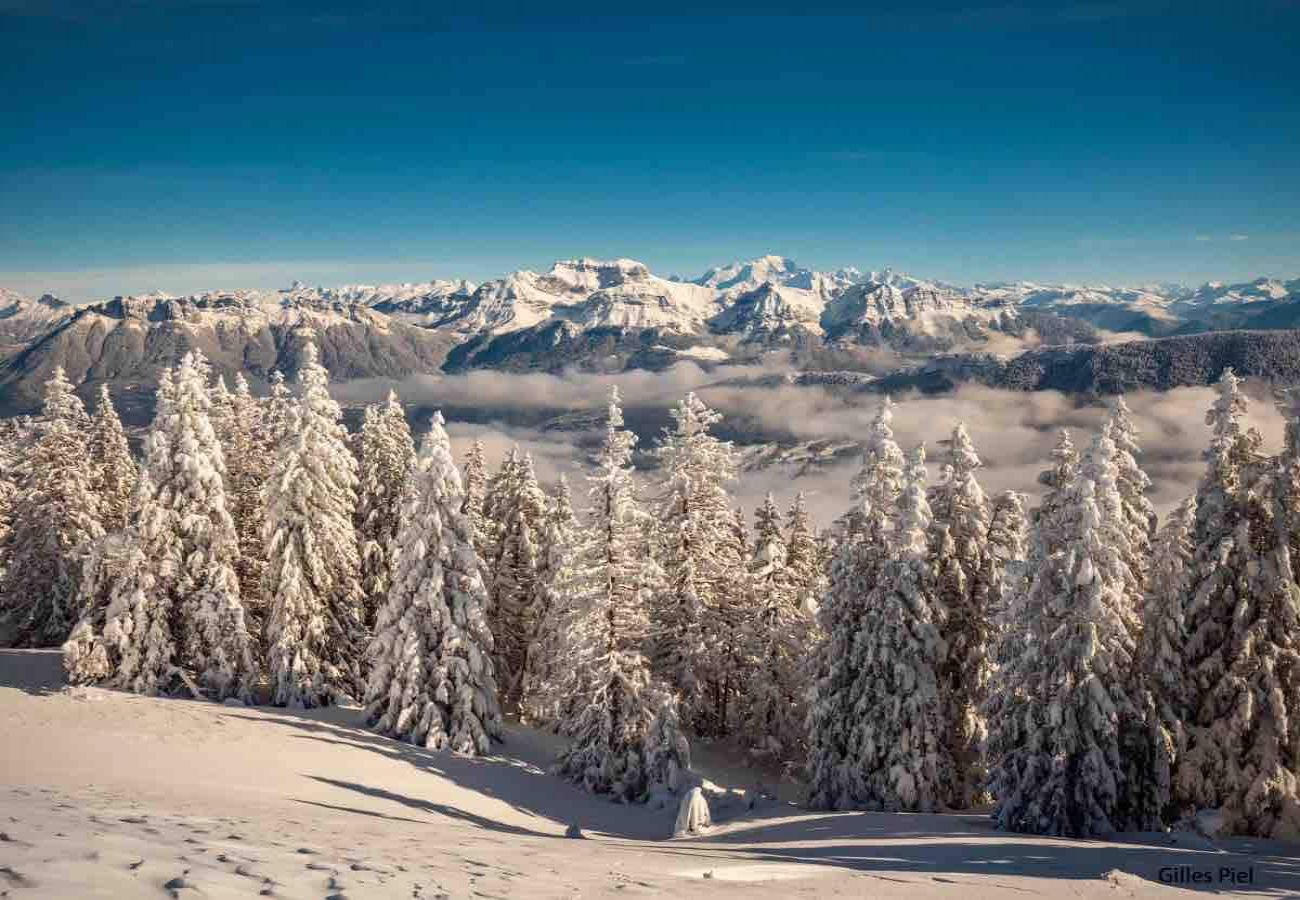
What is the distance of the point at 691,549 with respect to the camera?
30906 mm

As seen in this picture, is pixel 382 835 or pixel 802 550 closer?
pixel 382 835

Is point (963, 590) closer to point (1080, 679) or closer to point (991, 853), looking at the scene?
point (1080, 679)

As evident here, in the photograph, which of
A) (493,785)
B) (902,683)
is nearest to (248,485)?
(493,785)

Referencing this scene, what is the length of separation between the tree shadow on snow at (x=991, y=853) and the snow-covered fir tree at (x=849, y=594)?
195 inches

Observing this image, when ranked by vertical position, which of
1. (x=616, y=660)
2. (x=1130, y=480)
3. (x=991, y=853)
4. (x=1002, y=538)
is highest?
(x=1130, y=480)

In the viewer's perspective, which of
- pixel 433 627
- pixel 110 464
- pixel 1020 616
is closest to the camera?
pixel 1020 616

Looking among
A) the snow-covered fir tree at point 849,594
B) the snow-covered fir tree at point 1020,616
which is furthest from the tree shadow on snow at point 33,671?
the snow-covered fir tree at point 1020,616

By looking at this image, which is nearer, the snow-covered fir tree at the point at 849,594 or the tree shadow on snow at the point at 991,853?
the tree shadow on snow at the point at 991,853

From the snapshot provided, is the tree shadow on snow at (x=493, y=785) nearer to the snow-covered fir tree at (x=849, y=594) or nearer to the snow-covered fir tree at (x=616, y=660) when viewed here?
the snow-covered fir tree at (x=616, y=660)

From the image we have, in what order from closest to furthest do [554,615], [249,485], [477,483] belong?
[554,615] → [249,485] → [477,483]

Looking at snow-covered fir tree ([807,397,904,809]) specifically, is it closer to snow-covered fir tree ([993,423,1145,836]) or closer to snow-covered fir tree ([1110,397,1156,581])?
snow-covered fir tree ([993,423,1145,836])

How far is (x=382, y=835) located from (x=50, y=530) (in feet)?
119

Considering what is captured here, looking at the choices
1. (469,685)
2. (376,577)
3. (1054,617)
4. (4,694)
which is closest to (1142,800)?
(1054,617)

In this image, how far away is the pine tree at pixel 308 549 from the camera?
29.7 metres
